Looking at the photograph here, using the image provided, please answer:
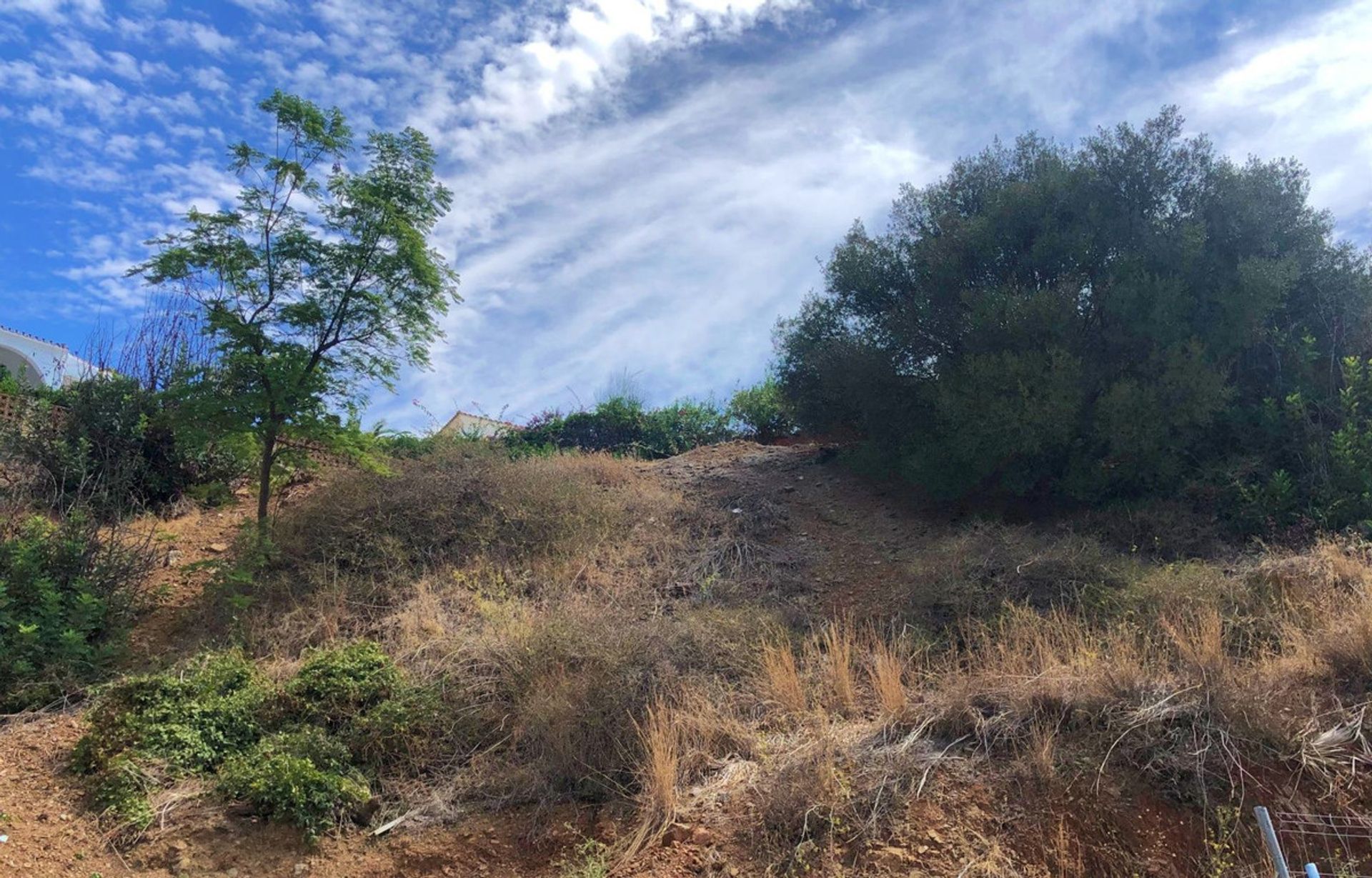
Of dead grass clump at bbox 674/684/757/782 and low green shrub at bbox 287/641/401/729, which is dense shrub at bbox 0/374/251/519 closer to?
low green shrub at bbox 287/641/401/729

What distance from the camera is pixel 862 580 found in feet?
30.1

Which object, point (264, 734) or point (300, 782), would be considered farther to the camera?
point (264, 734)

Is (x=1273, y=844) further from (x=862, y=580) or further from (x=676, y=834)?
(x=862, y=580)

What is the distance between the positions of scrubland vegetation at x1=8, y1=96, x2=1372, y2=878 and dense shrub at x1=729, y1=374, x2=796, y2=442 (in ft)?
5.56

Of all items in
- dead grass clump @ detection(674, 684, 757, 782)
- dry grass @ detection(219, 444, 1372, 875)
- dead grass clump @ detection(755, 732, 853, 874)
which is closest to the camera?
dead grass clump @ detection(755, 732, 853, 874)

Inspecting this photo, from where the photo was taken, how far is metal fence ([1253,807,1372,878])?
4238 millimetres

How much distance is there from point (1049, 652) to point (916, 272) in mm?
6968

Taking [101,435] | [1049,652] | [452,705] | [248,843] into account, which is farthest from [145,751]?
[101,435]

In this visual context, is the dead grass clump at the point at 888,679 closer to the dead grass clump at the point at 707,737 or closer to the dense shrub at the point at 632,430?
the dead grass clump at the point at 707,737

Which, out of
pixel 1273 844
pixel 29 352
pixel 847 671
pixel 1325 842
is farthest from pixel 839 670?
pixel 29 352

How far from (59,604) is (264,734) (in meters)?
2.88

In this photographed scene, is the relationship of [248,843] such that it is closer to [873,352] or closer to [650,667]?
[650,667]

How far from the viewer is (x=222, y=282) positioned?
29.0 ft

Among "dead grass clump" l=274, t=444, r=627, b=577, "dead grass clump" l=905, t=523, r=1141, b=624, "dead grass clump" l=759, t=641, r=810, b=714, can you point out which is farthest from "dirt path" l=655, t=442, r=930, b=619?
"dead grass clump" l=274, t=444, r=627, b=577
